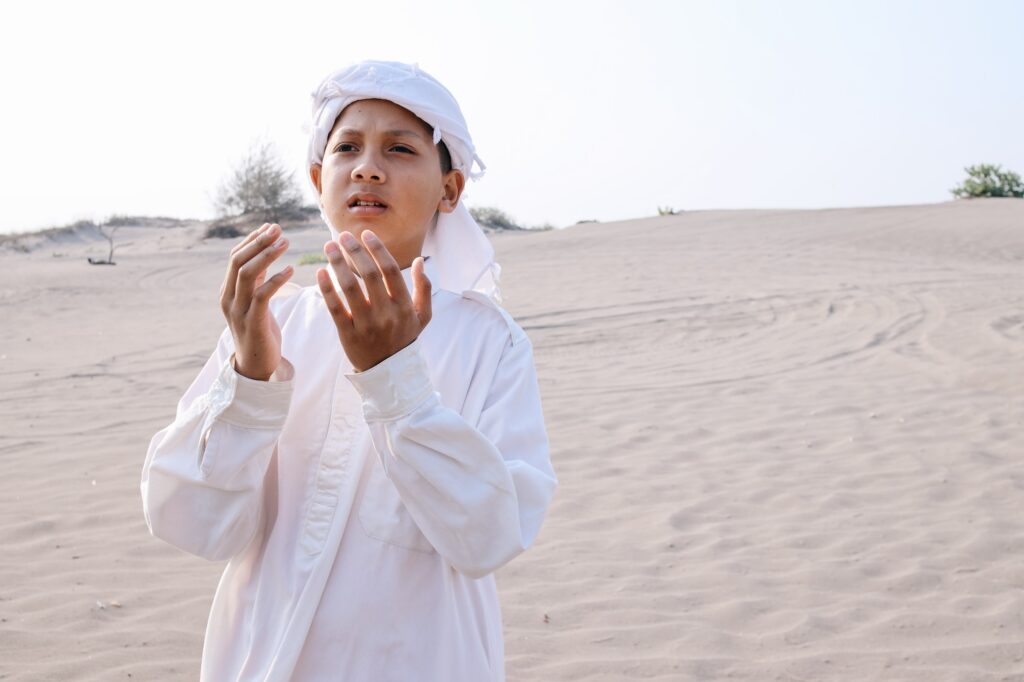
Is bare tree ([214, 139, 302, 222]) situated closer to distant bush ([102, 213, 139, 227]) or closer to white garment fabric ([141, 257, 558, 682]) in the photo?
distant bush ([102, 213, 139, 227])

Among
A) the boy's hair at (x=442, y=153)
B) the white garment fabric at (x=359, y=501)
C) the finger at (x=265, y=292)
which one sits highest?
the boy's hair at (x=442, y=153)

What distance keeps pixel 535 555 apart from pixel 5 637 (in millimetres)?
2044

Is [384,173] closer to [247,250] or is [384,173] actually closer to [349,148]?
[349,148]

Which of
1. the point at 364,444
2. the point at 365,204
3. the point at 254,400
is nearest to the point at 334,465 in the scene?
the point at 364,444

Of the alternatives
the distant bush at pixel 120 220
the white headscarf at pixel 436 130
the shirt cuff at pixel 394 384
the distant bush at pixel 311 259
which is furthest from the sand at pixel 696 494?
the distant bush at pixel 120 220

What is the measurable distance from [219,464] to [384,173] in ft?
1.79

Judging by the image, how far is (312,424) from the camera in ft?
5.71

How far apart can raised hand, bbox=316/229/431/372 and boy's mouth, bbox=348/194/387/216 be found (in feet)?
1.04

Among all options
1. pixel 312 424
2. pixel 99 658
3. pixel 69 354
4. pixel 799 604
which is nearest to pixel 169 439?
pixel 312 424

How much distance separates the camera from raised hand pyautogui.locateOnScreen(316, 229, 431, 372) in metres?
1.39

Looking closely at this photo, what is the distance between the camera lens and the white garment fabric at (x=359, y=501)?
1.48 meters

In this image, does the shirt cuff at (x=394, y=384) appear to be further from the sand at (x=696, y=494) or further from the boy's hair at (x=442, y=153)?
the sand at (x=696, y=494)

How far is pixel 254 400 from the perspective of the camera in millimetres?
1552

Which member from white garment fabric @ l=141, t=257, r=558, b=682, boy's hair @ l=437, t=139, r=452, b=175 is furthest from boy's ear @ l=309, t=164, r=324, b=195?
white garment fabric @ l=141, t=257, r=558, b=682
